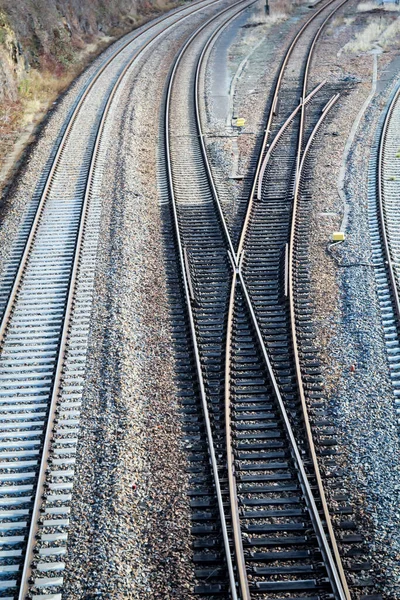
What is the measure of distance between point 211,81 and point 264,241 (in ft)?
44.2

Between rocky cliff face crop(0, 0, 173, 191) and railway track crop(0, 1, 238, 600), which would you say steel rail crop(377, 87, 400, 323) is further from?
rocky cliff face crop(0, 0, 173, 191)

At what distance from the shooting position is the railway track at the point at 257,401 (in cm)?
729

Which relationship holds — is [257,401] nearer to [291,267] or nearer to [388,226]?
[291,267]

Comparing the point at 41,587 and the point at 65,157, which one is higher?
the point at 65,157

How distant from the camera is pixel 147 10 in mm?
39938

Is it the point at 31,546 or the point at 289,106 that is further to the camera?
the point at 289,106

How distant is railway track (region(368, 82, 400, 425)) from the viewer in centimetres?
1060

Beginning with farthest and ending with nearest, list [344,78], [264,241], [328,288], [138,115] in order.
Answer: [344,78] < [138,115] < [264,241] < [328,288]

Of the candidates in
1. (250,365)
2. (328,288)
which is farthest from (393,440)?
(328,288)

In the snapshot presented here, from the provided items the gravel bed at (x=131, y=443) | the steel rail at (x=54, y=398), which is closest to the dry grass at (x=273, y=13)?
the steel rail at (x=54, y=398)

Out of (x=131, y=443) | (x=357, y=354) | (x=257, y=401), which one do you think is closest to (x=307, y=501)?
(x=257, y=401)

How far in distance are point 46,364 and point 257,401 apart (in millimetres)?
3443

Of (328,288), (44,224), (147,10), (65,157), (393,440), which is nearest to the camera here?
(393,440)

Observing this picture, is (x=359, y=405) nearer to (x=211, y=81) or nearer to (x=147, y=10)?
(x=211, y=81)
